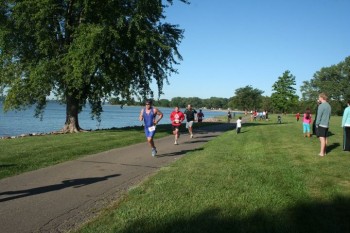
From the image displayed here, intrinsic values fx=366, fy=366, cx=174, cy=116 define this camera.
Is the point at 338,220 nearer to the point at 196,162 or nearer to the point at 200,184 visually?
the point at 200,184

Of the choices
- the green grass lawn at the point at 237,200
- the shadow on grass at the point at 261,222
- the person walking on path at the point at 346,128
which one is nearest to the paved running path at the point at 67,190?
the green grass lawn at the point at 237,200

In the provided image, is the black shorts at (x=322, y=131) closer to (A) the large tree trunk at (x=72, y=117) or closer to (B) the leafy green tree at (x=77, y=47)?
(B) the leafy green tree at (x=77, y=47)

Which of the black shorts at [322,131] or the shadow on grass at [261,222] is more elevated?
the black shorts at [322,131]

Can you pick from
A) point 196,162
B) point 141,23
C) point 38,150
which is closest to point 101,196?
point 196,162

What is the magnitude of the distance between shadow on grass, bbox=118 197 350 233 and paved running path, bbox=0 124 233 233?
1.36m

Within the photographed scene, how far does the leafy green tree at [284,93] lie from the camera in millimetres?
83375

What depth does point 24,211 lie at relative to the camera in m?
5.79

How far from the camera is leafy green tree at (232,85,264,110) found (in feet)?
391

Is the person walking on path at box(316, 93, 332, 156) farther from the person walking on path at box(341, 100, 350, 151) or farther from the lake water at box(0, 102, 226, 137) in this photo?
the lake water at box(0, 102, 226, 137)

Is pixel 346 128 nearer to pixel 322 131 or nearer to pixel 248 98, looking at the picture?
pixel 322 131

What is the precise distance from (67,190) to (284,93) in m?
81.9

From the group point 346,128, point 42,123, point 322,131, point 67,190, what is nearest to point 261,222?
point 67,190

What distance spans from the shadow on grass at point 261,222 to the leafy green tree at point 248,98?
11441 centimetres

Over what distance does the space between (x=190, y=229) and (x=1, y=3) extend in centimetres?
1972
